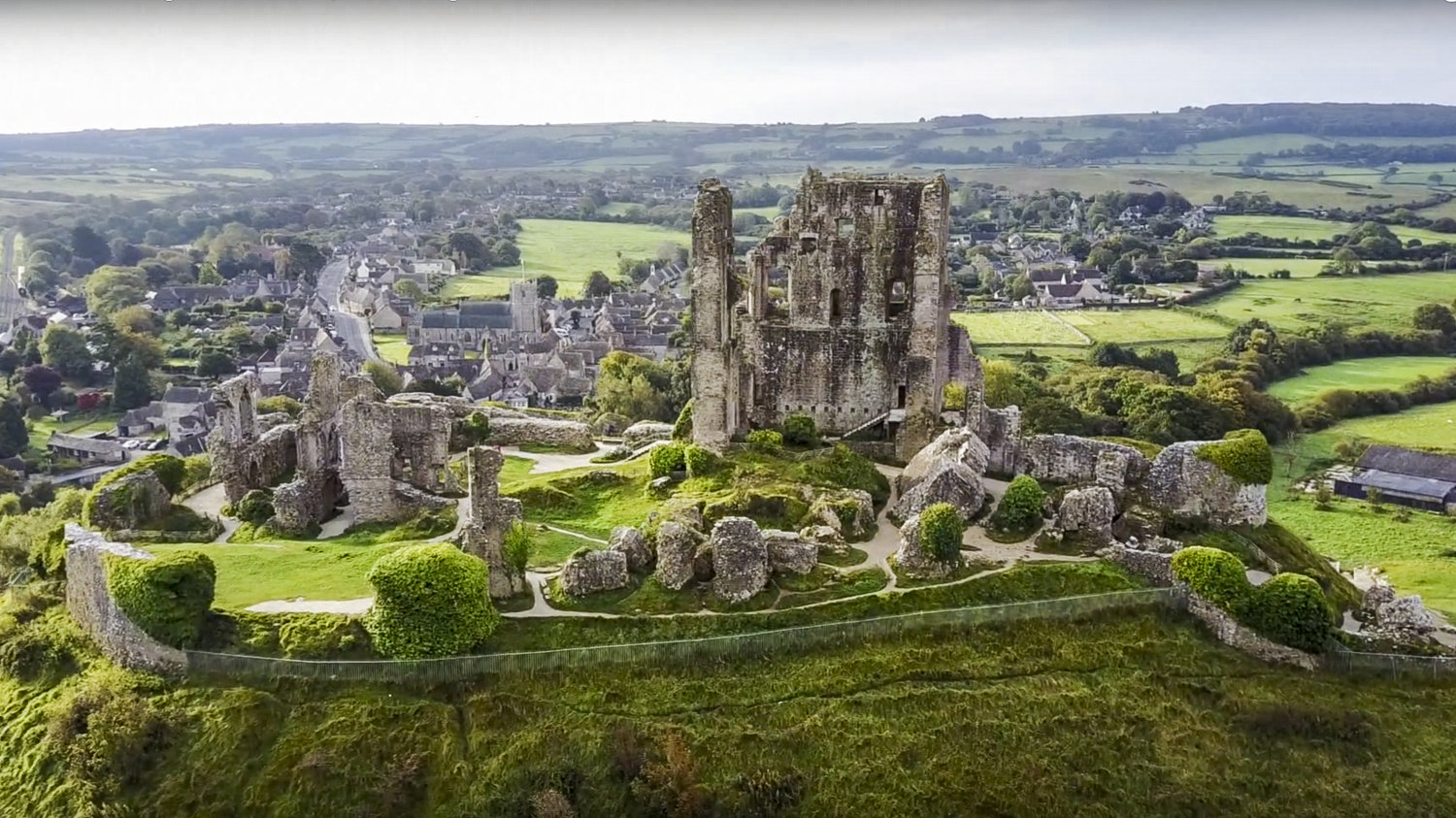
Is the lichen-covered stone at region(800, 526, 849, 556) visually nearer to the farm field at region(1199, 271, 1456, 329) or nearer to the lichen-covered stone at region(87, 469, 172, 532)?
the lichen-covered stone at region(87, 469, 172, 532)

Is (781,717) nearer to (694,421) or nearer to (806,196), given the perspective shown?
(694,421)

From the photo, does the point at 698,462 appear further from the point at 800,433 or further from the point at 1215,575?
the point at 1215,575

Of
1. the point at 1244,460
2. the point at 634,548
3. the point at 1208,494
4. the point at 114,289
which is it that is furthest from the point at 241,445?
the point at 114,289

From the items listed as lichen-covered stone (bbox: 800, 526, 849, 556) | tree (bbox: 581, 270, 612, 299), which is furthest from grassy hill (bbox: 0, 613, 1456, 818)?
tree (bbox: 581, 270, 612, 299)

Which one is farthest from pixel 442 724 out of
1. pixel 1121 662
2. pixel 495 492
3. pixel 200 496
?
pixel 200 496

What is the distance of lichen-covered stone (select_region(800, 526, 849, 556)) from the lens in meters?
36.8

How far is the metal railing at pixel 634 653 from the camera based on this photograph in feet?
104

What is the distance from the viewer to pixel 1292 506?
65938 mm

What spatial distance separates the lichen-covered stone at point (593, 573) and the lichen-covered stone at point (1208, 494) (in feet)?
63.0

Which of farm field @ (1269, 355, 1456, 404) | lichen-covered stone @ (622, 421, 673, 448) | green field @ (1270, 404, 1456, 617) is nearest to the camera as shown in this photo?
green field @ (1270, 404, 1456, 617)

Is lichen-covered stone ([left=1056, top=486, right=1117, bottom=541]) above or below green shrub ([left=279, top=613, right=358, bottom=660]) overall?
above

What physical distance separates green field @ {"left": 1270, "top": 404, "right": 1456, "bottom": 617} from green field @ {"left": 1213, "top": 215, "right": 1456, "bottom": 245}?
273ft

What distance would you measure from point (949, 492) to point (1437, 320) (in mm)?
89306

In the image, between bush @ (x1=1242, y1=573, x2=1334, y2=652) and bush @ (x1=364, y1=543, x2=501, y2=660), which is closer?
bush @ (x1=364, y1=543, x2=501, y2=660)
